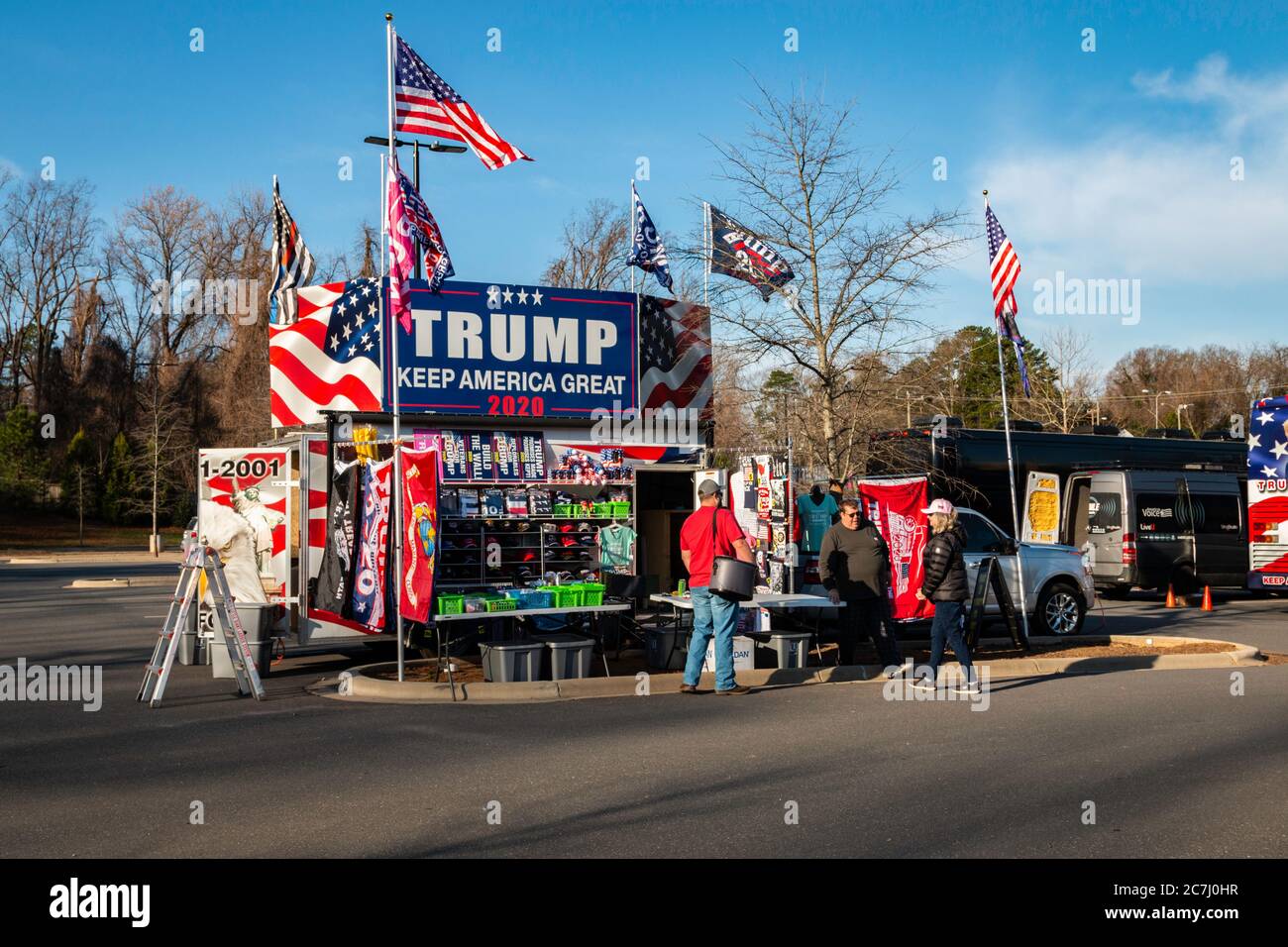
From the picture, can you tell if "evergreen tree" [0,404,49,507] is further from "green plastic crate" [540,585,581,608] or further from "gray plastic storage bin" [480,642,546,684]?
"gray plastic storage bin" [480,642,546,684]

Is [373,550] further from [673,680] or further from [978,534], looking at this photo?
[978,534]

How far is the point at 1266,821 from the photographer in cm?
689

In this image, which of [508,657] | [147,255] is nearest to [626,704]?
[508,657]

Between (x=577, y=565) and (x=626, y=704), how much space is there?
4.41 meters

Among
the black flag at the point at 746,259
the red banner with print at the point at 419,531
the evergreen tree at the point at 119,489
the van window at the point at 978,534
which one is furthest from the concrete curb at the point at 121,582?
the evergreen tree at the point at 119,489

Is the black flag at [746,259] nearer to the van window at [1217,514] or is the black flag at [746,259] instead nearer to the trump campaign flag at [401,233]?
the trump campaign flag at [401,233]

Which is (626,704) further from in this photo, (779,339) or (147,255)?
(147,255)

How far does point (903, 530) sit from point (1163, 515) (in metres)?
12.1

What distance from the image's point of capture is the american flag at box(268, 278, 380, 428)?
48.8 feet

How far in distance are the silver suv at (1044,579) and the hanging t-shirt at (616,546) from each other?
4.88 meters

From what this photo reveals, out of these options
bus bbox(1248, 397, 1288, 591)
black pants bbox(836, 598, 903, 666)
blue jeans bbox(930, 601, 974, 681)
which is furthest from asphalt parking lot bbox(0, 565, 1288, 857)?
bus bbox(1248, 397, 1288, 591)

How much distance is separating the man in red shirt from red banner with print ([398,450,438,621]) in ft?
8.63

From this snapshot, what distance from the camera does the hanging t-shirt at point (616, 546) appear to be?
50.4 ft
